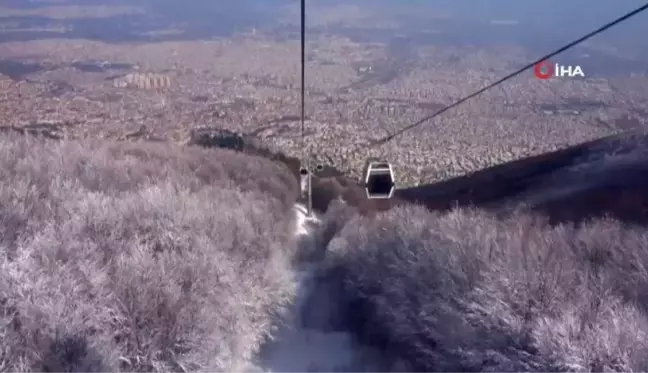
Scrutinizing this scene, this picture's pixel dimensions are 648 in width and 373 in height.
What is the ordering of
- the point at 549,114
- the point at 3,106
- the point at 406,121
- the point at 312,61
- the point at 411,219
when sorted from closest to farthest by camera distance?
1. the point at 411,219
2. the point at 3,106
3. the point at 406,121
4. the point at 549,114
5. the point at 312,61

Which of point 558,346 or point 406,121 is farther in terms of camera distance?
point 406,121

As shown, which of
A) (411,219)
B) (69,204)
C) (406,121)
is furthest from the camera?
(406,121)

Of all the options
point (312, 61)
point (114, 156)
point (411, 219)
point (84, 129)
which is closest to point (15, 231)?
point (411, 219)

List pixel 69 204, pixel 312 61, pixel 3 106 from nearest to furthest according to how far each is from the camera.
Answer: pixel 69 204, pixel 3 106, pixel 312 61

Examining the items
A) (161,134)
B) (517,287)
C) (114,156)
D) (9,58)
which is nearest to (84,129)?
(161,134)

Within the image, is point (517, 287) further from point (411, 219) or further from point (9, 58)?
point (9, 58)

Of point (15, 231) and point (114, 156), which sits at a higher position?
point (15, 231)

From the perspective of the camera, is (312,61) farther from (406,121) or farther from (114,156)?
(114,156)

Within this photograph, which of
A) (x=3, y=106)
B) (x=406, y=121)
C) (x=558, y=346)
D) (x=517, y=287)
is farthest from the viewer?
(x=406, y=121)

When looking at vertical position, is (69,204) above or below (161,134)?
above
